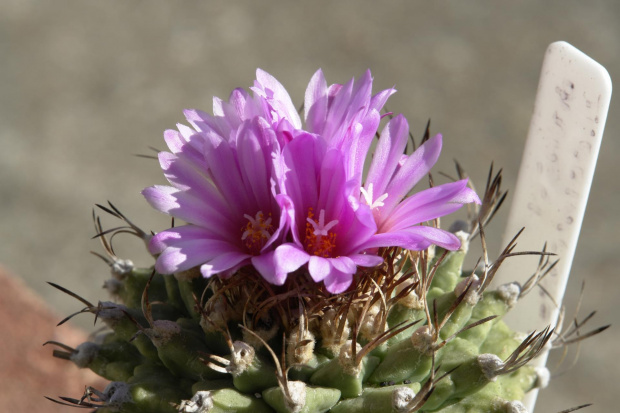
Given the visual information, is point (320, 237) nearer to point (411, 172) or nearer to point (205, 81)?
point (411, 172)

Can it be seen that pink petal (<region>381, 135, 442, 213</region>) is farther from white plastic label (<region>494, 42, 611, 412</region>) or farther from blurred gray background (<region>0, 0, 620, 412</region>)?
blurred gray background (<region>0, 0, 620, 412</region>)

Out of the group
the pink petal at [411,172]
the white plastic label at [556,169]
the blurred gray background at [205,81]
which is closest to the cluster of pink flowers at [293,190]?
the pink petal at [411,172]

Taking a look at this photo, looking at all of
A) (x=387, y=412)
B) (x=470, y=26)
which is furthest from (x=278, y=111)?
(x=470, y=26)

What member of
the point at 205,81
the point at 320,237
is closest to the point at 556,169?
the point at 320,237

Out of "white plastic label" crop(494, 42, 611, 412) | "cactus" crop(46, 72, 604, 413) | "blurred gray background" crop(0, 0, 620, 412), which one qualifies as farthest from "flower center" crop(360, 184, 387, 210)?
"blurred gray background" crop(0, 0, 620, 412)

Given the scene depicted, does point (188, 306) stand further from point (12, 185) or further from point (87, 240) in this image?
point (12, 185)

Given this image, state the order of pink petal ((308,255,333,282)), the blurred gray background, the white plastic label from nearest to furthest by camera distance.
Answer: pink petal ((308,255,333,282)) < the white plastic label < the blurred gray background
